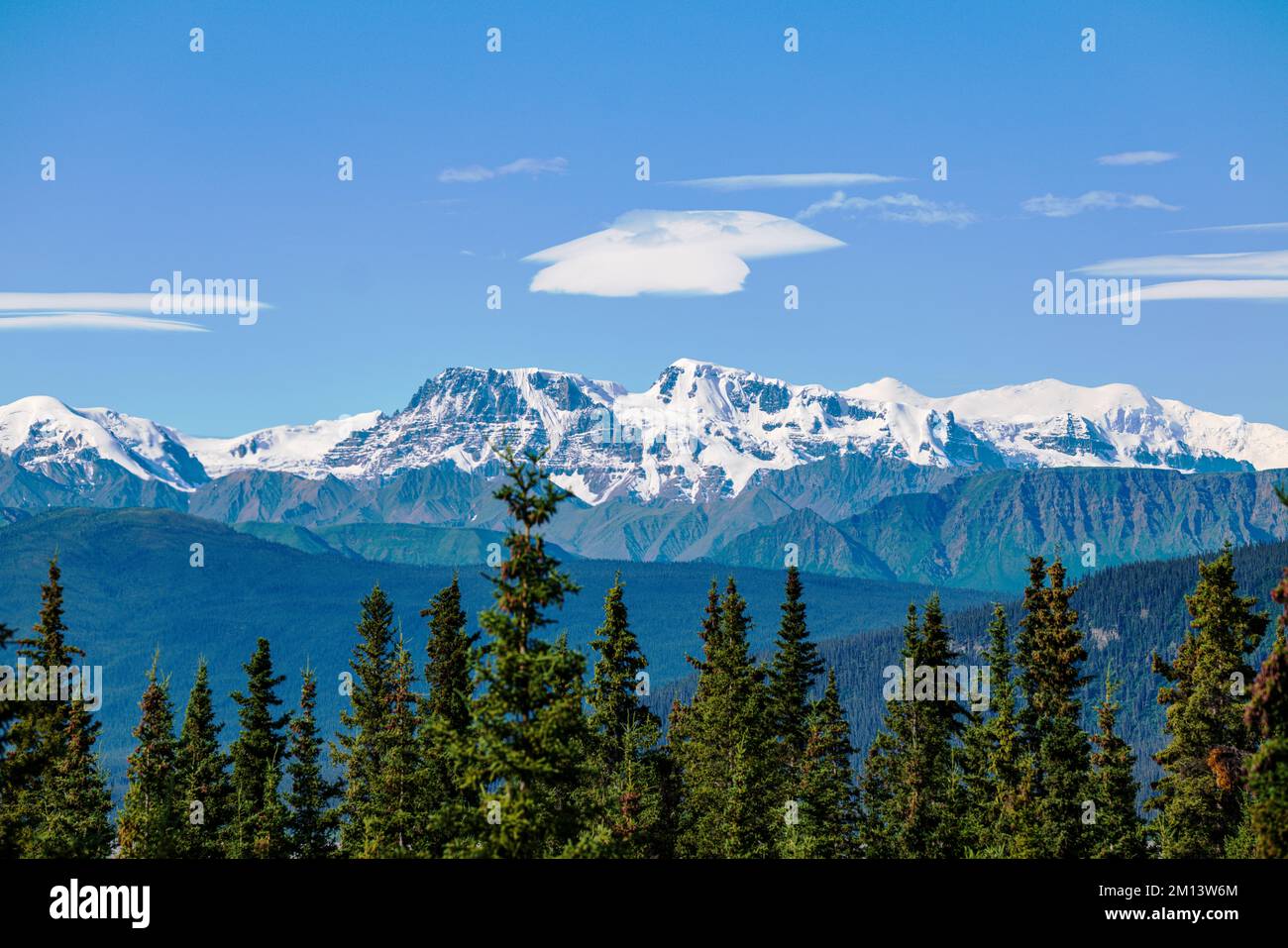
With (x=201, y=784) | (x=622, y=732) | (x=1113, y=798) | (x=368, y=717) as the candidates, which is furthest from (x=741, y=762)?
(x=201, y=784)

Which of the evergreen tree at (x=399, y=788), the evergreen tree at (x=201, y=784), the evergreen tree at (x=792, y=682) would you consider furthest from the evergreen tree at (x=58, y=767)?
the evergreen tree at (x=792, y=682)

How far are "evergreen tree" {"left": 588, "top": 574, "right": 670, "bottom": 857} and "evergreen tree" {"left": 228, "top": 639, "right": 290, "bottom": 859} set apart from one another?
16.9 meters

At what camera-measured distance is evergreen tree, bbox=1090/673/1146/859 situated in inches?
2849

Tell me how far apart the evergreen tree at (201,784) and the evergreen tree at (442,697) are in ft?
35.6

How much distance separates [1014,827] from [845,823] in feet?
48.8

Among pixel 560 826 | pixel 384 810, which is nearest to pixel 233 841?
pixel 384 810

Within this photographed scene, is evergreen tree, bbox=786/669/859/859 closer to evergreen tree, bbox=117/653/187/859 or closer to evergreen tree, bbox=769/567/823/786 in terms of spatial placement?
evergreen tree, bbox=769/567/823/786

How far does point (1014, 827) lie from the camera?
71.0 metres

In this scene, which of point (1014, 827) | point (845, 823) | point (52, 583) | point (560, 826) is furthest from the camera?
point (845, 823)

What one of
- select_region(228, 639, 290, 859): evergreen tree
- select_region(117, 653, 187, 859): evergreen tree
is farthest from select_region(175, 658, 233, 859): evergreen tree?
select_region(228, 639, 290, 859): evergreen tree

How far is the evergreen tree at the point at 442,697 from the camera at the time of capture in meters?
75.0

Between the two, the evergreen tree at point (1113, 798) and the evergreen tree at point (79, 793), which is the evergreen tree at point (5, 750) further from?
the evergreen tree at point (1113, 798)
